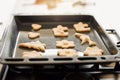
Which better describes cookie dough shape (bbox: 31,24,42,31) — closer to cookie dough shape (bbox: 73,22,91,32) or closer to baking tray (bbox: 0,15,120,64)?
baking tray (bbox: 0,15,120,64)

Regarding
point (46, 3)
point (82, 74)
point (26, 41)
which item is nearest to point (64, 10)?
point (46, 3)

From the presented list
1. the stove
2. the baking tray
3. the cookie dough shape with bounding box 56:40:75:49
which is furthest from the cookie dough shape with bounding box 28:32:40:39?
the stove

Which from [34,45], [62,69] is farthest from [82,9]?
[62,69]

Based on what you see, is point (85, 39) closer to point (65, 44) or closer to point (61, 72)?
point (65, 44)

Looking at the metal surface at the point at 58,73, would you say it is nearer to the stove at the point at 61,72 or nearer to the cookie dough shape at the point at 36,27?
the stove at the point at 61,72

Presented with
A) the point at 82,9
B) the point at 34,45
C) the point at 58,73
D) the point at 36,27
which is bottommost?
the point at 58,73

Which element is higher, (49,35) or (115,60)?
(49,35)

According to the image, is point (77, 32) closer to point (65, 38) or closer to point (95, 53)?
point (65, 38)
